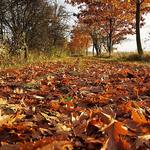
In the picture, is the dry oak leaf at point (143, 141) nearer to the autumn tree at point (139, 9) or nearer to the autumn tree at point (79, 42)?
the autumn tree at point (139, 9)

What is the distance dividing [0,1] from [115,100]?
55.3ft

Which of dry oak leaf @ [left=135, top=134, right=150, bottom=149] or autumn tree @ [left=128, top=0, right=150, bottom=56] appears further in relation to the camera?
autumn tree @ [left=128, top=0, right=150, bottom=56]

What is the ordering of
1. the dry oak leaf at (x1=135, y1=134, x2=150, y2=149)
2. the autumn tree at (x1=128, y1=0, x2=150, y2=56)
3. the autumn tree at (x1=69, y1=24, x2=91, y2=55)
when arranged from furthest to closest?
the autumn tree at (x1=69, y1=24, x2=91, y2=55)
the autumn tree at (x1=128, y1=0, x2=150, y2=56)
the dry oak leaf at (x1=135, y1=134, x2=150, y2=149)

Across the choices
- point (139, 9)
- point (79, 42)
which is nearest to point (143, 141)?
point (139, 9)

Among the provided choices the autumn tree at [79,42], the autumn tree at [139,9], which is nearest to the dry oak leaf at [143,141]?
the autumn tree at [139,9]

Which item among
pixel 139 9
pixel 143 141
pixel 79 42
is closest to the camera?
pixel 143 141

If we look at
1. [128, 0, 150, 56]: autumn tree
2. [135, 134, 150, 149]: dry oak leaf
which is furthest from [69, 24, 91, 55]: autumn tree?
[135, 134, 150, 149]: dry oak leaf

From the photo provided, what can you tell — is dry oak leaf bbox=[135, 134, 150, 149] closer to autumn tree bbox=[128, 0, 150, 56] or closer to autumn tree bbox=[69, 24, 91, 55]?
autumn tree bbox=[128, 0, 150, 56]

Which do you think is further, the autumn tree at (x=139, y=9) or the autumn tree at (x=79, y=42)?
the autumn tree at (x=79, y=42)

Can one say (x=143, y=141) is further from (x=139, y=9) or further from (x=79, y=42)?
(x=79, y=42)

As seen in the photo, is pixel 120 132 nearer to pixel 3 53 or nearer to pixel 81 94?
pixel 81 94

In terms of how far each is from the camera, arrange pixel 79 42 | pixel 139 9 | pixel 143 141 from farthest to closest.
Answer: pixel 79 42
pixel 139 9
pixel 143 141

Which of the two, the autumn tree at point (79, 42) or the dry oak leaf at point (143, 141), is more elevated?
the autumn tree at point (79, 42)

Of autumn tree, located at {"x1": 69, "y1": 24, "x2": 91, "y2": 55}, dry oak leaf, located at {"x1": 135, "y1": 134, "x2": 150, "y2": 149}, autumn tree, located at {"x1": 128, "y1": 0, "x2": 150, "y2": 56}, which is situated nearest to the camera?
dry oak leaf, located at {"x1": 135, "y1": 134, "x2": 150, "y2": 149}
